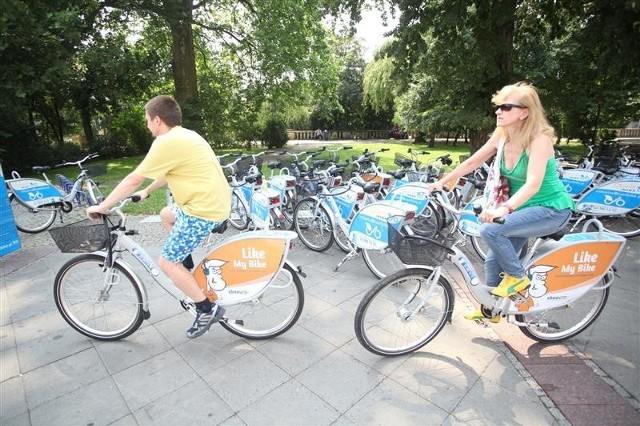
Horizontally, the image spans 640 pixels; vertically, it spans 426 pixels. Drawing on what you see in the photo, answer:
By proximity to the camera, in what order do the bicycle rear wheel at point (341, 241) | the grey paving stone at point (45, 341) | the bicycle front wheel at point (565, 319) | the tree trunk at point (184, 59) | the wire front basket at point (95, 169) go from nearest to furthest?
the grey paving stone at point (45, 341) → the bicycle front wheel at point (565, 319) → the bicycle rear wheel at point (341, 241) → the wire front basket at point (95, 169) → the tree trunk at point (184, 59)

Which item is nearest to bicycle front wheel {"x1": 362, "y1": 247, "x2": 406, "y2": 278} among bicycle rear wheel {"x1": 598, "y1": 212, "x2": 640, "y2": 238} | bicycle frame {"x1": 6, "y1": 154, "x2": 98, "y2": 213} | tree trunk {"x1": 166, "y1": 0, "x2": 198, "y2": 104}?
bicycle rear wheel {"x1": 598, "y1": 212, "x2": 640, "y2": 238}

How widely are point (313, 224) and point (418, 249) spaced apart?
275 centimetres

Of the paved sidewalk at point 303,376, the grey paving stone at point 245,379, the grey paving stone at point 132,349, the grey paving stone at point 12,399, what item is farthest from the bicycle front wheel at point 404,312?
the grey paving stone at point 12,399

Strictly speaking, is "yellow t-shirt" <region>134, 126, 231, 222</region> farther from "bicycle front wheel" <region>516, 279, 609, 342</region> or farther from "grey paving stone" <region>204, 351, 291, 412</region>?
"bicycle front wheel" <region>516, 279, 609, 342</region>

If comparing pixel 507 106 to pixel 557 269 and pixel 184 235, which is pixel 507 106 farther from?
pixel 184 235

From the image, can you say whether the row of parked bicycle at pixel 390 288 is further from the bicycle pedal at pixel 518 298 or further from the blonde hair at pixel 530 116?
the blonde hair at pixel 530 116

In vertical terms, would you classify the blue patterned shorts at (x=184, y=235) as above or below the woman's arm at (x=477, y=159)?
below

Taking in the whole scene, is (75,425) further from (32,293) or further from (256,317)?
(32,293)

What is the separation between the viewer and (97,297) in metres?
→ 2.91

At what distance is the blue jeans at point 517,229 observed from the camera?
93.6 inches

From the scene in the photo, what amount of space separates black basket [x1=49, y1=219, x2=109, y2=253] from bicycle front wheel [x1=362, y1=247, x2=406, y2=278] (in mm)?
2665

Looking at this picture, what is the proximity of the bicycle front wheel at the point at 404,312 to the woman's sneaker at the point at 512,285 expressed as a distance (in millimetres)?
359

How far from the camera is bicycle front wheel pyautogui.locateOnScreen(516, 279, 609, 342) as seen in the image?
2.89 m

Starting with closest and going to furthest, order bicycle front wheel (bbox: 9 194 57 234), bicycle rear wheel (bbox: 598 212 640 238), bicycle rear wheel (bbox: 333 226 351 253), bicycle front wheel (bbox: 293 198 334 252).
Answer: bicycle rear wheel (bbox: 333 226 351 253), bicycle front wheel (bbox: 293 198 334 252), bicycle rear wheel (bbox: 598 212 640 238), bicycle front wheel (bbox: 9 194 57 234)
